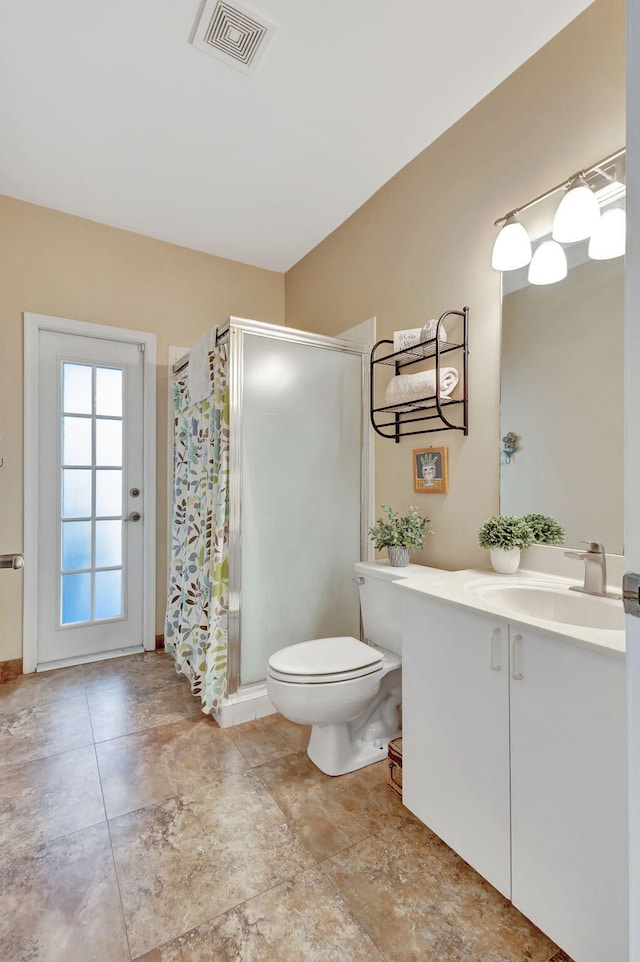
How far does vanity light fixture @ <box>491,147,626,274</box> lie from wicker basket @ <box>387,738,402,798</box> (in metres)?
1.73

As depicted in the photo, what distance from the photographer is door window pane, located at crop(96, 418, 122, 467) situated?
2.81 metres

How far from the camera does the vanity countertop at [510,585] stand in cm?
93

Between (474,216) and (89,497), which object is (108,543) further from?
(474,216)

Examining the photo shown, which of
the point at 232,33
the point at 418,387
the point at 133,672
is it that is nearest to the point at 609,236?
the point at 418,387

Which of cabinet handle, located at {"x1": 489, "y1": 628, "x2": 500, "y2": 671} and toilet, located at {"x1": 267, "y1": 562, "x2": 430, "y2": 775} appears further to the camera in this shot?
toilet, located at {"x1": 267, "y1": 562, "x2": 430, "y2": 775}

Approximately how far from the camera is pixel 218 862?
1339 millimetres

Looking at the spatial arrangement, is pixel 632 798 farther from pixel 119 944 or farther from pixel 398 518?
pixel 398 518

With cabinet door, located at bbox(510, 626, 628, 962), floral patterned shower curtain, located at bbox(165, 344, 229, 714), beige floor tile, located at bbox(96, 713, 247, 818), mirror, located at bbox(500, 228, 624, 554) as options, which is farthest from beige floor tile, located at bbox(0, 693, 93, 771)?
mirror, located at bbox(500, 228, 624, 554)

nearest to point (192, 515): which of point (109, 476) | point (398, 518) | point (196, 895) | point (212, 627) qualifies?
point (212, 627)

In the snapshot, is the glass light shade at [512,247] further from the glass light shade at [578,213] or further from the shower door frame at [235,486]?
the shower door frame at [235,486]

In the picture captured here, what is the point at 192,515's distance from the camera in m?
2.41

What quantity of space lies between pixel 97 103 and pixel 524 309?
1915mm

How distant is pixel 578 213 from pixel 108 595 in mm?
3013

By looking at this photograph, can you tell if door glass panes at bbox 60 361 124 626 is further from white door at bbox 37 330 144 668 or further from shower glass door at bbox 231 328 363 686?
shower glass door at bbox 231 328 363 686
